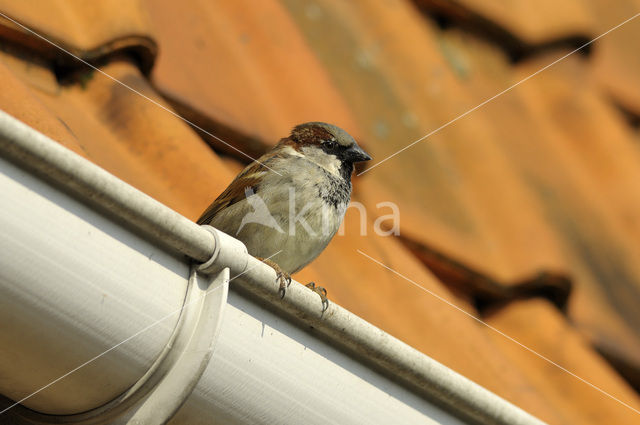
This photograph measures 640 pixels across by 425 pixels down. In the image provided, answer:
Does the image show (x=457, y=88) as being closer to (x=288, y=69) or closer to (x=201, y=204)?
(x=288, y=69)

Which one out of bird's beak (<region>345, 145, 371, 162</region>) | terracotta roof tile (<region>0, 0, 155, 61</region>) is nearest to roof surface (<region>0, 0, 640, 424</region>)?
terracotta roof tile (<region>0, 0, 155, 61</region>)

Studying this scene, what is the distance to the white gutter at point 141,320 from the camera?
105 centimetres

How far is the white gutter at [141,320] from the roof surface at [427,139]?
0.45 m

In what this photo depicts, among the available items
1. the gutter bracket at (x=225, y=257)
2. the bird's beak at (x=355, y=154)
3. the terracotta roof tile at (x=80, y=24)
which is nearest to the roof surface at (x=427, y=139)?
the terracotta roof tile at (x=80, y=24)

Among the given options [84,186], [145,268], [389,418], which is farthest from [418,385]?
[84,186]

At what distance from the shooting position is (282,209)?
6.45ft

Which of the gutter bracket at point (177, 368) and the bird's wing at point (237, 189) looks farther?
the bird's wing at point (237, 189)

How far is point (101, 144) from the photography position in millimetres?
1693

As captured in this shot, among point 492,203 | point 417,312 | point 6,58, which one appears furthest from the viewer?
point 492,203

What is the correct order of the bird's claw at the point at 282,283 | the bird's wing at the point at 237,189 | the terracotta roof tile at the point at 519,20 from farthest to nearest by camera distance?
1. the terracotta roof tile at the point at 519,20
2. the bird's wing at the point at 237,189
3. the bird's claw at the point at 282,283

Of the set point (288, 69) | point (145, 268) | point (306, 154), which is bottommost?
point (145, 268)

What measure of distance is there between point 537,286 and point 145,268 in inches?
57.9

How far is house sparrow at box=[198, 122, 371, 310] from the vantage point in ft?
6.36

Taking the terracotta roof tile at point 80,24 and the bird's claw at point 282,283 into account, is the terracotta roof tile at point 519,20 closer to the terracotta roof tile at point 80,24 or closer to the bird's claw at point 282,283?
the terracotta roof tile at point 80,24
